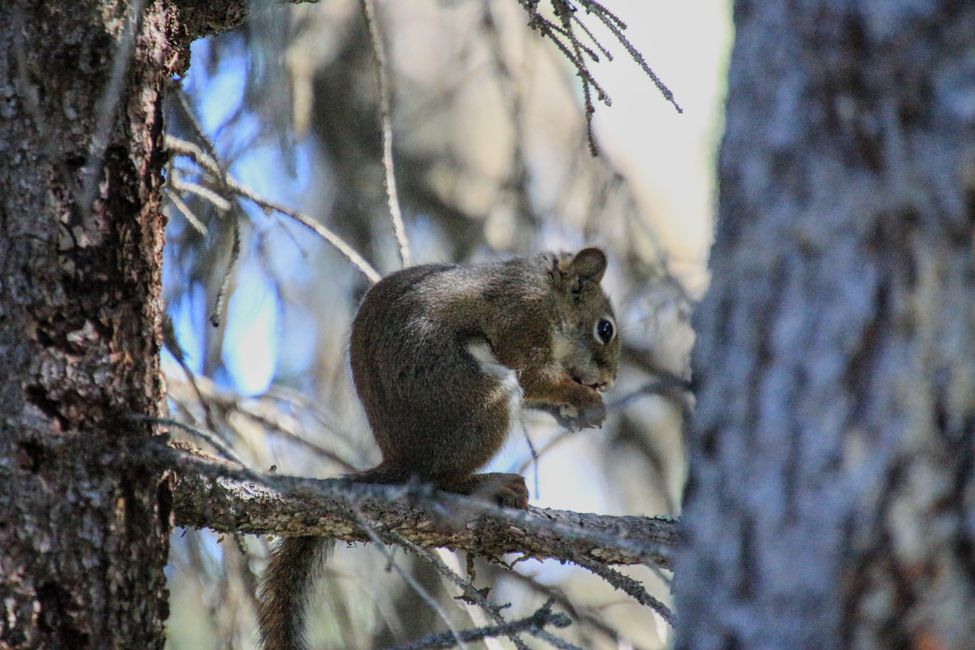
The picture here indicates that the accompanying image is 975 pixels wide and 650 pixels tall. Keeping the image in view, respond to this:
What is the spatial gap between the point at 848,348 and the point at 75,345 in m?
1.15

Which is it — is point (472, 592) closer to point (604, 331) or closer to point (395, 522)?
point (395, 522)

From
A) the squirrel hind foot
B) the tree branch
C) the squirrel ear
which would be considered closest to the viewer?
the tree branch

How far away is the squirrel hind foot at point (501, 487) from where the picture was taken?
278 centimetres

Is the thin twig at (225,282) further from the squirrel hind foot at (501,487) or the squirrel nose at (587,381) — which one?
the squirrel nose at (587,381)

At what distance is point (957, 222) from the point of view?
1.05m

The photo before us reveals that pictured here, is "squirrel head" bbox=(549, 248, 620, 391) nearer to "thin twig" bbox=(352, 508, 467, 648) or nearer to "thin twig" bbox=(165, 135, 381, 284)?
"thin twig" bbox=(165, 135, 381, 284)

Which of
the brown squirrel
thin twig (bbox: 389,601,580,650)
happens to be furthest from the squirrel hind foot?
thin twig (bbox: 389,601,580,650)

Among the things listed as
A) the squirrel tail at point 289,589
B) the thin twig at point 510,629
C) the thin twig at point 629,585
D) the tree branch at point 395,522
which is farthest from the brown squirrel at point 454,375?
the thin twig at point 510,629

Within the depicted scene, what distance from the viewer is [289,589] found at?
269cm

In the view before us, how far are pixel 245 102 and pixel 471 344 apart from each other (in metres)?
0.95

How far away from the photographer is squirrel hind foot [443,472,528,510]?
278 centimetres

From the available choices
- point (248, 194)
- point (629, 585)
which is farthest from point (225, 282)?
point (629, 585)

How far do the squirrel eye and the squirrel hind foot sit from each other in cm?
82

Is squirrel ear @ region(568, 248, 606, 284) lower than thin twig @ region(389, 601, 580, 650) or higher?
higher
